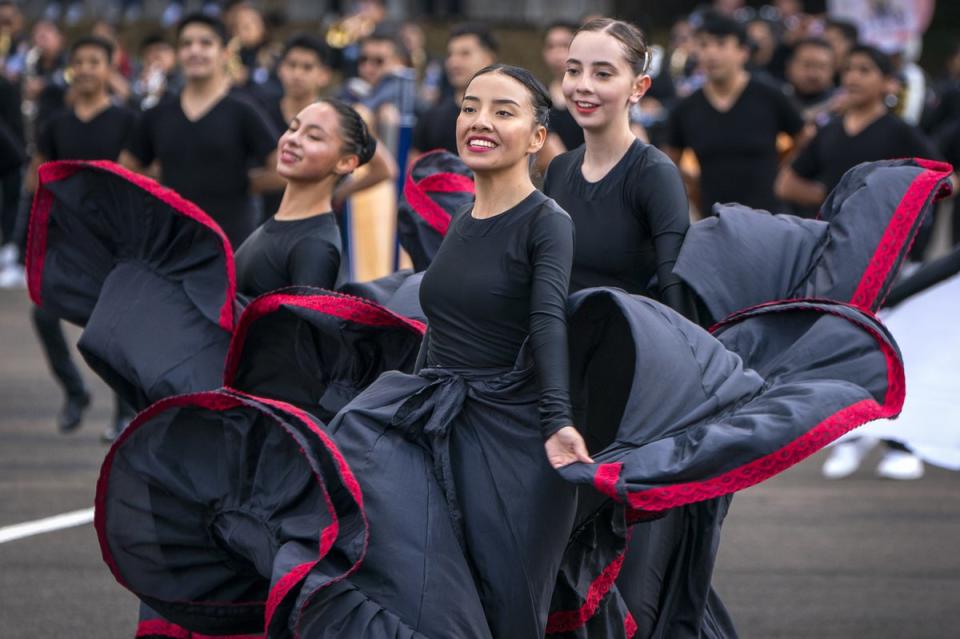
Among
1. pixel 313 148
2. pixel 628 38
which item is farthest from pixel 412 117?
pixel 628 38

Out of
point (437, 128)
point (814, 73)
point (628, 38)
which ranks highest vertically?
point (628, 38)

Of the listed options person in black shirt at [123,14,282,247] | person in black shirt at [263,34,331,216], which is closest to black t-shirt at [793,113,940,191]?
person in black shirt at [263,34,331,216]

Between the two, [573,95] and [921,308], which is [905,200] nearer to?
[573,95]

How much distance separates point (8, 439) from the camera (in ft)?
31.4

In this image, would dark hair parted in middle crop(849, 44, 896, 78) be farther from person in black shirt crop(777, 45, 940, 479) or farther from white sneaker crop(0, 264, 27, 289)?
white sneaker crop(0, 264, 27, 289)

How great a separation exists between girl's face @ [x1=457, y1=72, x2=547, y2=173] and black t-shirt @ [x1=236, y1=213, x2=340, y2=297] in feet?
3.95

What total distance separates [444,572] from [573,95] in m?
1.55

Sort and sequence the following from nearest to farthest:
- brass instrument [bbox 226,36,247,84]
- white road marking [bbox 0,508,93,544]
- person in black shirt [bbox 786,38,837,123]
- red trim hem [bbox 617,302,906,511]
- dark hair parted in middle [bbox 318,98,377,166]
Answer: red trim hem [bbox 617,302,906,511]
dark hair parted in middle [bbox 318,98,377,166]
white road marking [bbox 0,508,93,544]
person in black shirt [bbox 786,38,837,123]
brass instrument [bbox 226,36,247,84]

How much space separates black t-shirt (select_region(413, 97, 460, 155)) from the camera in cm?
1057

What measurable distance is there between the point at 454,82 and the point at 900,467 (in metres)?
3.64

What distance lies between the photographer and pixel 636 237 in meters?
5.02

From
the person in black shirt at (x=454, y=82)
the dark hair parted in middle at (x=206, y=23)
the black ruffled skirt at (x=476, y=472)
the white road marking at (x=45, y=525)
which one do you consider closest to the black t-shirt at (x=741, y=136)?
the person in black shirt at (x=454, y=82)

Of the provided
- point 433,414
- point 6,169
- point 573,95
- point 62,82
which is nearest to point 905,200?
point 573,95

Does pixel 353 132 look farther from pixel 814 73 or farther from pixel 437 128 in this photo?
pixel 814 73
